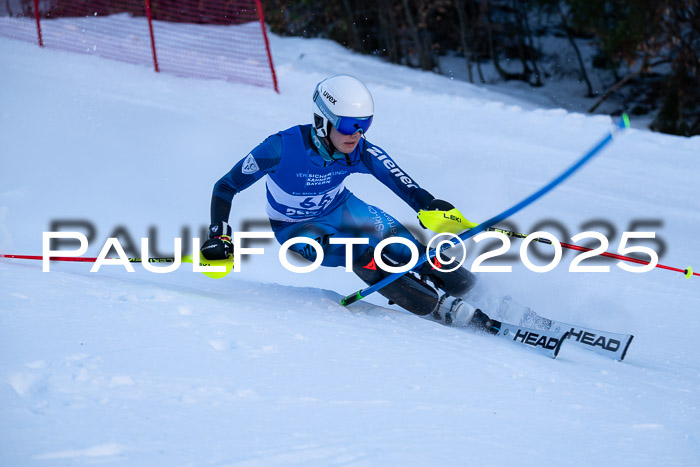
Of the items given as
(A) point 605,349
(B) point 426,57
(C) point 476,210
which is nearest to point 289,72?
(B) point 426,57

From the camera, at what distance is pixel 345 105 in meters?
3.32

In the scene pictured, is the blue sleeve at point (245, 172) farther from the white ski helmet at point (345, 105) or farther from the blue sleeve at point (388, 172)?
the blue sleeve at point (388, 172)

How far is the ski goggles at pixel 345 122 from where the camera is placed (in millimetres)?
3350

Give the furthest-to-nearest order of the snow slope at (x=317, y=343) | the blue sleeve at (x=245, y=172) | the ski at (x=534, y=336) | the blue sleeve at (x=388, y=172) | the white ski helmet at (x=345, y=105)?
the blue sleeve at (x=388, y=172)
the blue sleeve at (x=245, y=172)
the white ski helmet at (x=345, y=105)
the ski at (x=534, y=336)
the snow slope at (x=317, y=343)

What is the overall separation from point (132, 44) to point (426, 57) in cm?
479

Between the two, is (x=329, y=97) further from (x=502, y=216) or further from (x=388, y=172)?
(x=502, y=216)

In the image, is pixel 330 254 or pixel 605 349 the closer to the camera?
pixel 605 349

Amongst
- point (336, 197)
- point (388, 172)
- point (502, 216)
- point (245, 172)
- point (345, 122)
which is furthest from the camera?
point (336, 197)

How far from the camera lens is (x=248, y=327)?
2.79m

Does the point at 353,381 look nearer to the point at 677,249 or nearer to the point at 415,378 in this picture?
the point at 415,378

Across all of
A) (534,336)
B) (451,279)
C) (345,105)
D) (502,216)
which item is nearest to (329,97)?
(345,105)

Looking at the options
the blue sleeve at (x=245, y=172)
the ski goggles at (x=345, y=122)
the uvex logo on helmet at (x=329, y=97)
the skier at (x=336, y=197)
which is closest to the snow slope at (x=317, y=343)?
the skier at (x=336, y=197)

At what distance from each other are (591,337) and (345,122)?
5.17ft

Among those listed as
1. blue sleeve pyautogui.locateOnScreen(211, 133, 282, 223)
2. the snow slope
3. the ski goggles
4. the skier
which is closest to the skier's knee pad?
the skier
